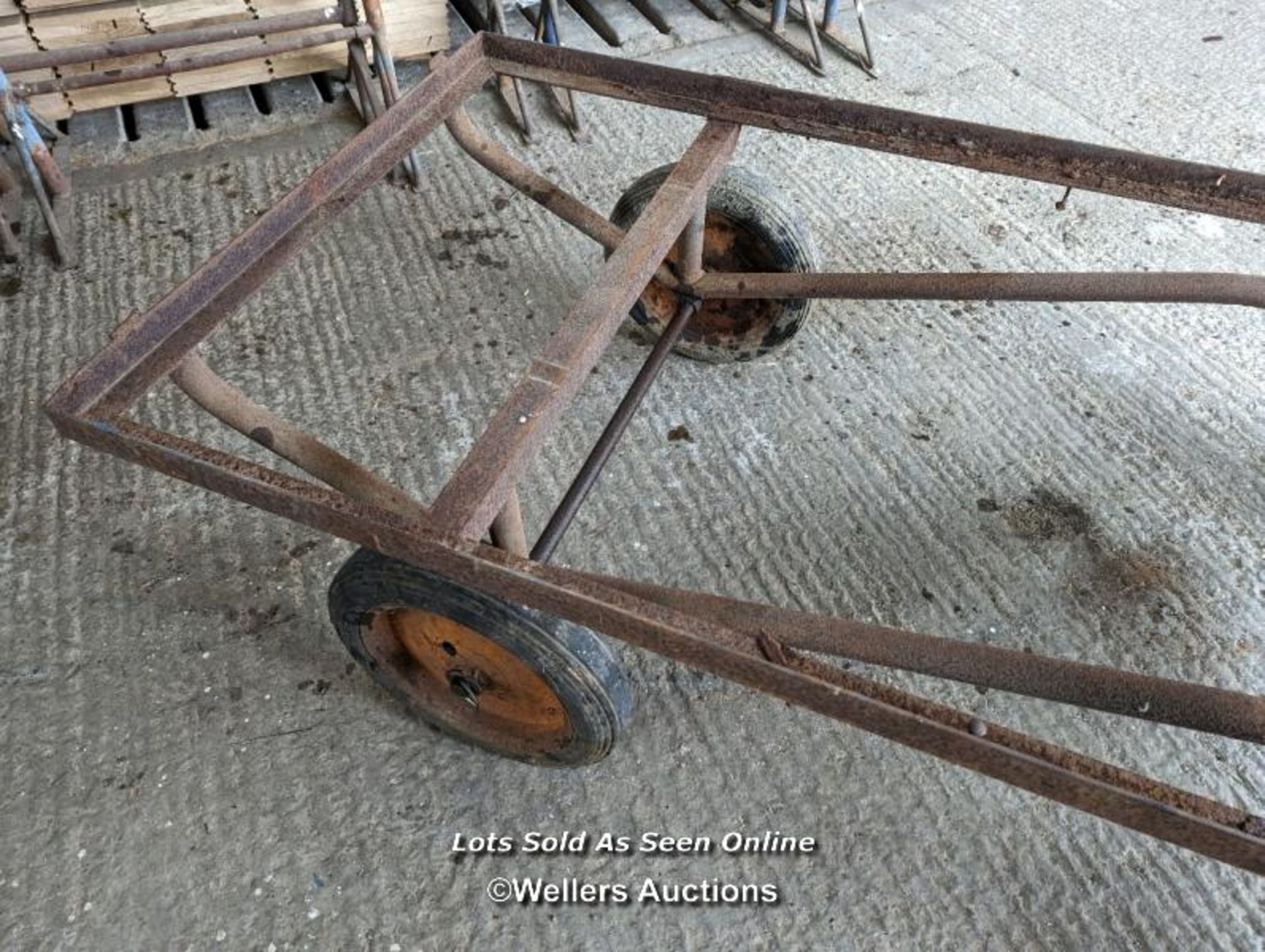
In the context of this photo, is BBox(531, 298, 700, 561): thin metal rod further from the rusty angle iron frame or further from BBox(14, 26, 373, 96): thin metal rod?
BBox(14, 26, 373, 96): thin metal rod

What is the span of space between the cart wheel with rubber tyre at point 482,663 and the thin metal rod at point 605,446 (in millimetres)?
205

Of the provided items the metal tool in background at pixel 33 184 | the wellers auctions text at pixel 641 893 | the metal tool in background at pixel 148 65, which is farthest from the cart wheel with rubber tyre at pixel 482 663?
the metal tool in background at pixel 33 184

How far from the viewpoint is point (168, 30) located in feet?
9.30

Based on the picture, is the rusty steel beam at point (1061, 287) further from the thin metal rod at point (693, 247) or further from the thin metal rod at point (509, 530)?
the thin metal rod at point (509, 530)

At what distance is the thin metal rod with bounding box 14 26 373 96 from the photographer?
8.39 feet

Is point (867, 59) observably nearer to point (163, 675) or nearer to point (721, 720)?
point (721, 720)

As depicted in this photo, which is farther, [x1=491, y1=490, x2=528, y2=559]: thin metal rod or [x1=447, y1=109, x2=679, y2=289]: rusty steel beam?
[x1=447, y1=109, x2=679, y2=289]: rusty steel beam

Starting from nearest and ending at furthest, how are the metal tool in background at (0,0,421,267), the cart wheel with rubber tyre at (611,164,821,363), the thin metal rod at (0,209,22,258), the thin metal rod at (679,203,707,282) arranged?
the thin metal rod at (679,203,707,282)
the cart wheel with rubber tyre at (611,164,821,363)
the metal tool in background at (0,0,421,267)
the thin metal rod at (0,209,22,258)

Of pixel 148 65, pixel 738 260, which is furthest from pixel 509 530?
pixel 148 65

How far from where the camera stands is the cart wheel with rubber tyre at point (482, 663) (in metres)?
1.30

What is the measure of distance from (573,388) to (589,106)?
7.11 ft

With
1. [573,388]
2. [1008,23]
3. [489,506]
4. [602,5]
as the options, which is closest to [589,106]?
[602,5]

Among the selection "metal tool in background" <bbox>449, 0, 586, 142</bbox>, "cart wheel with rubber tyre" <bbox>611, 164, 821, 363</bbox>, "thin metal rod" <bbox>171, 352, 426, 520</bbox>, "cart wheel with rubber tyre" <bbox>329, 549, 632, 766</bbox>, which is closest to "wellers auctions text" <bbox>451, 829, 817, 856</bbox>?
"cart wheel with rubber tyre" <bbox>329, 549, 632, 766</bbox>

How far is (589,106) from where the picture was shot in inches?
127
